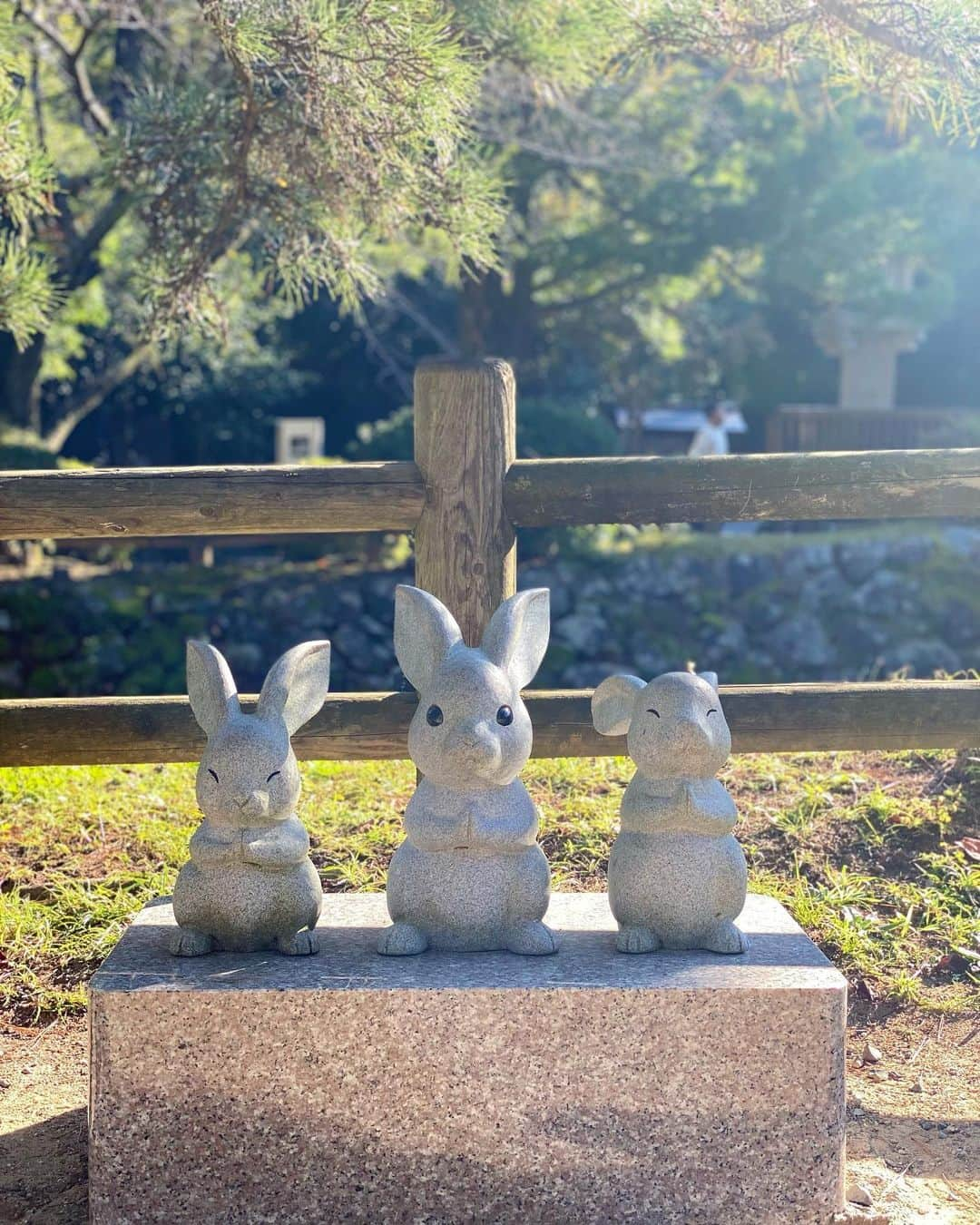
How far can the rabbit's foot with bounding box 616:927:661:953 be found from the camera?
2371mm

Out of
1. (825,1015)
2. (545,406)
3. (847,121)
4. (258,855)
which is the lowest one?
(825,1015)

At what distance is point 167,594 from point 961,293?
11719mm

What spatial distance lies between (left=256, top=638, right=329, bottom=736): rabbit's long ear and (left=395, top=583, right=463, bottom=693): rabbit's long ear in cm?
15

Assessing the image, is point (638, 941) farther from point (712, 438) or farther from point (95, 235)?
point (712, 438)

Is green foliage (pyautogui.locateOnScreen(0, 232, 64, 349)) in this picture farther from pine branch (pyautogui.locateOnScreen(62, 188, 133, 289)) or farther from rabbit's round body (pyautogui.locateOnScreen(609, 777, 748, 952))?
pine branch (pyautogui.locateOnScreen(62, 188, 133, 289))

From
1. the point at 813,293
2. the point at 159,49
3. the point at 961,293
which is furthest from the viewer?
the point at 961,293

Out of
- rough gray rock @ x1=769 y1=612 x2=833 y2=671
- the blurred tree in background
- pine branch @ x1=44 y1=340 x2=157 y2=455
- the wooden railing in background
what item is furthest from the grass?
the wooden railing in background

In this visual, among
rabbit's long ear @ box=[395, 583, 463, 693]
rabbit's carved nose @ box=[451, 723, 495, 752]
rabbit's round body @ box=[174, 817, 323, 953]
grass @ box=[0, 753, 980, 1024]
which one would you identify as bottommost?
grass @ box=[0, 753, 980, 1024]

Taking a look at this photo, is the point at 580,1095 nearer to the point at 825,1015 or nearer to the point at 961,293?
the point at 825,1015

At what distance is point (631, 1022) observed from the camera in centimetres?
222

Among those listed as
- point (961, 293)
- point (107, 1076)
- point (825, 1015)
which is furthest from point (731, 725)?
point (961, 293)

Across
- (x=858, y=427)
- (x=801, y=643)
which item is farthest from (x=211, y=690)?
(x=858, y=427)

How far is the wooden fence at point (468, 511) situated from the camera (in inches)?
130

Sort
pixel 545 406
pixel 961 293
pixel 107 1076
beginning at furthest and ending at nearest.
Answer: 1. pixel 961 293
2. pixel 545 406
3. pixel 107 1076
